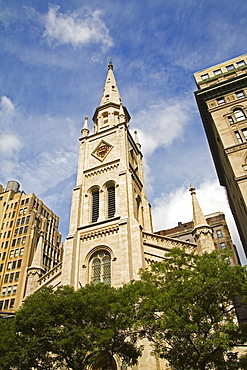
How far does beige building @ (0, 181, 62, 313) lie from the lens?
47562 mm

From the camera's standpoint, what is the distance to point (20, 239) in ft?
175

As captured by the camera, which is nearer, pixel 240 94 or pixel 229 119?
pixel 229 119

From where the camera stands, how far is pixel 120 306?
14.7 meters

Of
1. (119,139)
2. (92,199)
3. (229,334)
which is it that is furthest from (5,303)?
(229,334)

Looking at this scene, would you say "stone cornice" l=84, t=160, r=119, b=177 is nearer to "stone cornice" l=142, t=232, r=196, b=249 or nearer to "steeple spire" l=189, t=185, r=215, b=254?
"stone cornice" l=142, t=232, r=196, b=249

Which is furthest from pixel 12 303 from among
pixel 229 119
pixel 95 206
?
pixel 229 119

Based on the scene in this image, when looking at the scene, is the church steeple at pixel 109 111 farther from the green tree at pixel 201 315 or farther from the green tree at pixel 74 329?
the green tree at pixel 201 315

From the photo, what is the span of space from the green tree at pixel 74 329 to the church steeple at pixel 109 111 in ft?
79.2

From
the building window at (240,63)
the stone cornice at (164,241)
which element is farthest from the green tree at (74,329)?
the building window at (240,63)

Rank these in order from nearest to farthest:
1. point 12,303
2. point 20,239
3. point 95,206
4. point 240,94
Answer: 1. point 95,206
2. point 240,94
3. point 12,303
4. point 20,239

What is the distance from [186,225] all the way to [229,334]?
5405cm

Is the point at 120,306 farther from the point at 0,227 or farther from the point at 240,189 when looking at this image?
the point at 0,227

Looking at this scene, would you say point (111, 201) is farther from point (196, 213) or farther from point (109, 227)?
point (196, 213)

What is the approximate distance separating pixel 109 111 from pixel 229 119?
16005 millimetres
